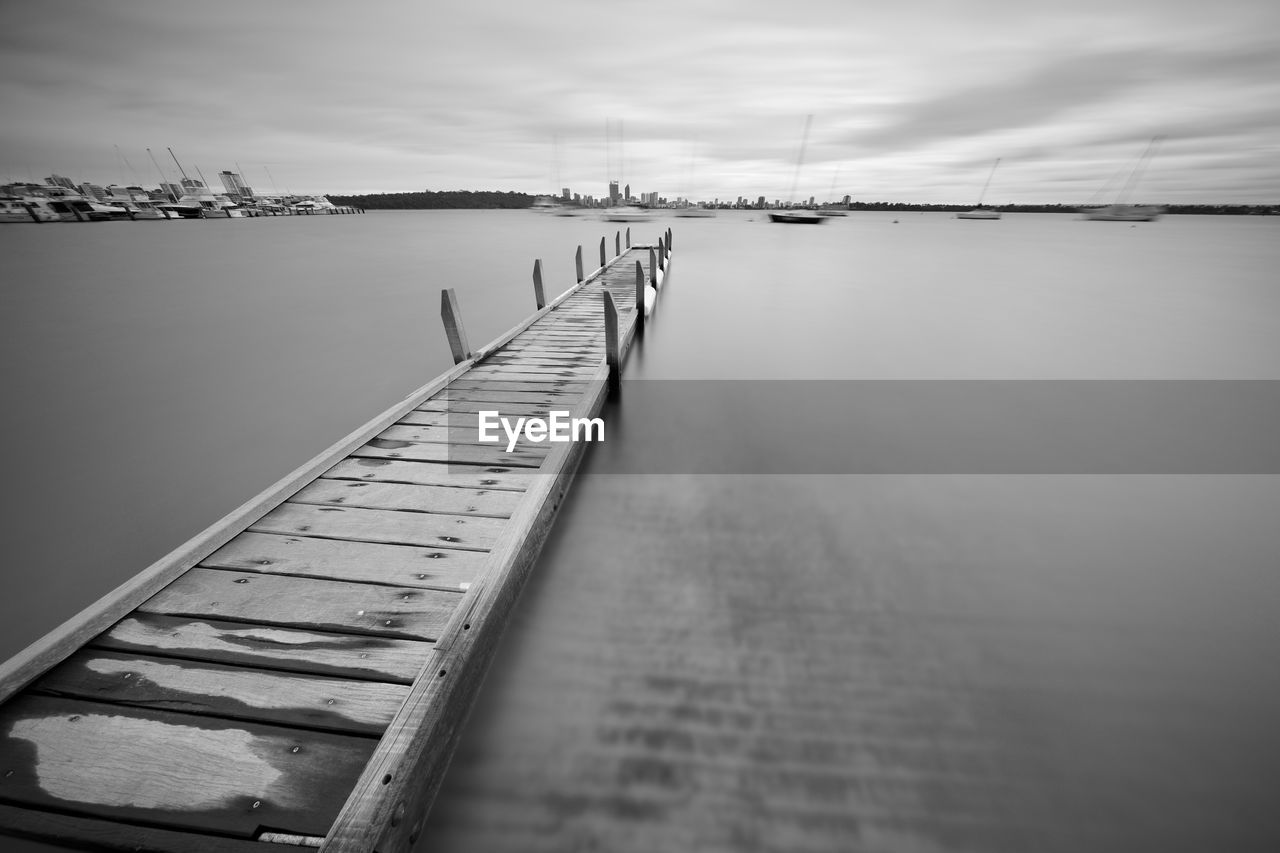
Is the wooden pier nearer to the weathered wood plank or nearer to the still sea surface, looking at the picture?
the weathered wood plank

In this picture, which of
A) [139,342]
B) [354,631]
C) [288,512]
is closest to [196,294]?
[139,342]

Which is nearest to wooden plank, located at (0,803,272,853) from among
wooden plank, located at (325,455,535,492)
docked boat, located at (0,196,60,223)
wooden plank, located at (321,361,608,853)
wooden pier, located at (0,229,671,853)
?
wooden pier, located at (0,229,671,853)

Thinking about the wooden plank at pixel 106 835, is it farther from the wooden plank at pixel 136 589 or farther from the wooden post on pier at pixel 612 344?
the wooden post on pier at pixel 612 344

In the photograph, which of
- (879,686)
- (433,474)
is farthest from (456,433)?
(879,686)

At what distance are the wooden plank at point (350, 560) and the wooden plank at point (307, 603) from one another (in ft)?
0.17

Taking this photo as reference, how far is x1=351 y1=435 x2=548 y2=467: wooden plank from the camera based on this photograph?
4.09m

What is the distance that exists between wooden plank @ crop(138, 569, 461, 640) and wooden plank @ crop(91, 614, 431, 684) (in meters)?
0.05

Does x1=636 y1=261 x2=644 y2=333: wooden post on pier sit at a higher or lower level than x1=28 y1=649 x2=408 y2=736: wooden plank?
higher

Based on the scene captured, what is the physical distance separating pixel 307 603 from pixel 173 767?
31.6 inches

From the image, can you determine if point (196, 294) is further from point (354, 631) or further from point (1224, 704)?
point (1224, 704)

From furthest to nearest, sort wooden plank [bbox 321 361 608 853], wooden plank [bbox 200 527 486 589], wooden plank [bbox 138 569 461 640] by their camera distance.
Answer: wooden plank [bbox 200 527 486 589], wooden plank [bbox 138 569 461 640], wooden plank [bbox 321 361 608 853]

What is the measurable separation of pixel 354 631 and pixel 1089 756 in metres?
4.22

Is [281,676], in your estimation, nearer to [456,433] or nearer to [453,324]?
[456,433]

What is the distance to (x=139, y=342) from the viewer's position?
10.6 metres
